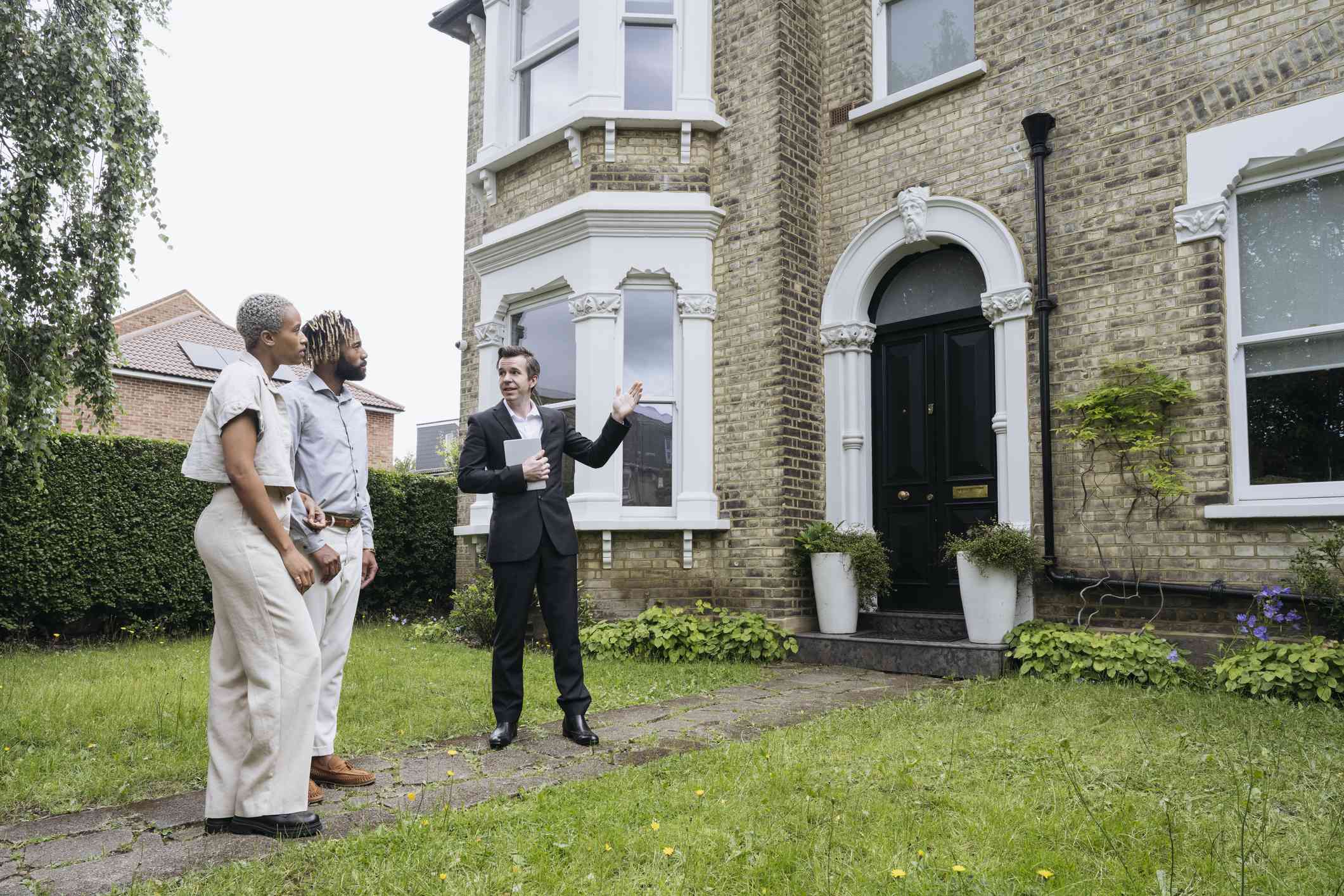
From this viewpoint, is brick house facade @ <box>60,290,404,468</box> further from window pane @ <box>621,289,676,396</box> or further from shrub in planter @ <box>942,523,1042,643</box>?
shrub in planter @ <box>942,523,1042,643</box>

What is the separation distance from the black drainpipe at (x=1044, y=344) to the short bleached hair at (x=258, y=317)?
5433mm

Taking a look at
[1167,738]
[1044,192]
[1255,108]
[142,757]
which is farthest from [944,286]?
[142,757]

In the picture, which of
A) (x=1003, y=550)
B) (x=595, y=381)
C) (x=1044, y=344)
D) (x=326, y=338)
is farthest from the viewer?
(x=595, y=381)

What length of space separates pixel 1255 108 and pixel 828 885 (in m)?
6.11

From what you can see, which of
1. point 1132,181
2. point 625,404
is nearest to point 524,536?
point 625,404

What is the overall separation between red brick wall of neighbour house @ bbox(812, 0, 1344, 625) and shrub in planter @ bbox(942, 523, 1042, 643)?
325 mm

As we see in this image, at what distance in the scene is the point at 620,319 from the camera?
867cm

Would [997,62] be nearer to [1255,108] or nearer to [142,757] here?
[1255,108]

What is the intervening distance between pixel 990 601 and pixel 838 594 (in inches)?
51.8

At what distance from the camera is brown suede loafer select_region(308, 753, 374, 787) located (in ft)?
12.4

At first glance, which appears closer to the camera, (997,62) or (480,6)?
(997,62)

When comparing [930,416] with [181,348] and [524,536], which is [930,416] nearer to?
[524,536]

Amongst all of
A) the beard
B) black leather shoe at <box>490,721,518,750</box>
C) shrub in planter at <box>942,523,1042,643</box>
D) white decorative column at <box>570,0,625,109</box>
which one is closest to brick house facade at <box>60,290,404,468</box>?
white decorative column at <box>570,0,625,109</box>

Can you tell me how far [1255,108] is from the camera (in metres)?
6.21
